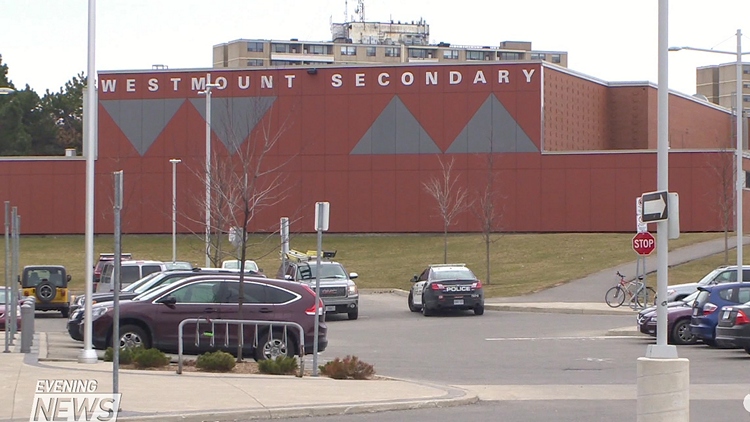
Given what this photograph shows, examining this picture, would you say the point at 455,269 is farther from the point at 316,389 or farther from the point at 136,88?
the point at 136,88

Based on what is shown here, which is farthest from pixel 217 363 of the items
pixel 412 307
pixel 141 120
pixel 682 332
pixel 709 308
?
pixel 141 120

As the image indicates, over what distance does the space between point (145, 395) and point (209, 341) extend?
18.0 ft

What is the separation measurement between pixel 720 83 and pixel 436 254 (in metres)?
100

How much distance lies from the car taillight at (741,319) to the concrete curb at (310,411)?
Result: 25.4 ft

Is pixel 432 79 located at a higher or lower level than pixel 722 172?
higher

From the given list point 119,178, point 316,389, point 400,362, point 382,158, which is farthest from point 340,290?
point 382,158

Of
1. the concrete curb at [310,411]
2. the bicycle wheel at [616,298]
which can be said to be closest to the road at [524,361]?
the concrete curb at [310,411]

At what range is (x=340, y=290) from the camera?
31.5 m

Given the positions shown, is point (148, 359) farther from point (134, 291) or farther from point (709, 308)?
point (709, 308)

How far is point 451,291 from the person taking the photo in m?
32.6

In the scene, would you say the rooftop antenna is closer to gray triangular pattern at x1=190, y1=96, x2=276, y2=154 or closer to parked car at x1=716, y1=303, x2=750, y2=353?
gray triangular pattern at x1=190, y1=96, x2=276, y2=154

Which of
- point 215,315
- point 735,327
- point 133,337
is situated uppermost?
point 215,315

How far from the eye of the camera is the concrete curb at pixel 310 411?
11.8m
